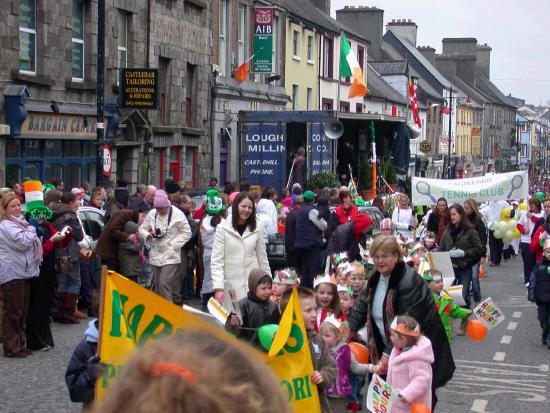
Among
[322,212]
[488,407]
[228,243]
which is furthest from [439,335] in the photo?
[322,212]

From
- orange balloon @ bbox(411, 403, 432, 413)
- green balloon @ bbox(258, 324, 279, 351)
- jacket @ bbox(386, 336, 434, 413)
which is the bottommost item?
orange balloon @ bbox(411, 403, 432, 413)

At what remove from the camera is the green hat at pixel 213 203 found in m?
13.5

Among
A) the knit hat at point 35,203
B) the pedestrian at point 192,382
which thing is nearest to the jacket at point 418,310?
the knit hat at point 35,203

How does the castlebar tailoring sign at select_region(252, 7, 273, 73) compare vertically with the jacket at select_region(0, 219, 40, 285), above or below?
above

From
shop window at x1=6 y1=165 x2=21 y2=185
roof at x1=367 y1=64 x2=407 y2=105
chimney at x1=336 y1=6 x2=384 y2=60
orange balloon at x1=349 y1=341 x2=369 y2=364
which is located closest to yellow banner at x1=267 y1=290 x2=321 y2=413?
orange balloon at x1=349 y1=341 x2=369 y2=364

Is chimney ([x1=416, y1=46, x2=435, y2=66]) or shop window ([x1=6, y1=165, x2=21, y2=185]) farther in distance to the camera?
chimney ([x1=416, y1=46, x2=435, y2=66])

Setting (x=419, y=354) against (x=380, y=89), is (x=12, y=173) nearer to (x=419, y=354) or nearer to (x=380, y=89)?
(x=419, y=354)

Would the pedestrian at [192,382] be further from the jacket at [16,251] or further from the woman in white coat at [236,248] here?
the jacket at [16,251]

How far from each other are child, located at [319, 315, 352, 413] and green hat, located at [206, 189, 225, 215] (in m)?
6.07

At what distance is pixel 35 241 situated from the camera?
419 inches

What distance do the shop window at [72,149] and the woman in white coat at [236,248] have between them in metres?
13.6

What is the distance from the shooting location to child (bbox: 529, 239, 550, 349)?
12.8m

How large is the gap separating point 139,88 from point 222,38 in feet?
32.0

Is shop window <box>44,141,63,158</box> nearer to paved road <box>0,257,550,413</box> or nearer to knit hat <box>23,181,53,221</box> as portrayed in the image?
paved road <box>0,257,550,413</box>
